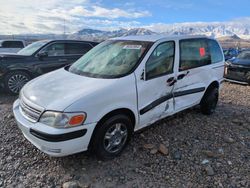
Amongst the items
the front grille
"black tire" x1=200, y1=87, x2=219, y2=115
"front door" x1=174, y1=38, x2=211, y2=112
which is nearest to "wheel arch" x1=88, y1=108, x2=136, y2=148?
the front grille

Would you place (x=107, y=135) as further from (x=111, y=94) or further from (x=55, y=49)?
(x=55, y=49)

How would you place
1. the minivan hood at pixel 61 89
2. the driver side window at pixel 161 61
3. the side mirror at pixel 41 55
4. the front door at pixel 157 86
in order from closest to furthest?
the minivan hood at pixel 61 89
the front door at pixel 157 86
the driver side window at pixel 161 61
the side mirror at pixel 41 55

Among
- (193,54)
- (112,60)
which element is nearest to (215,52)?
(193,54)

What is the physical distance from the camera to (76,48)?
320 inches

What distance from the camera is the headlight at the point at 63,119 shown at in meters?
2.83

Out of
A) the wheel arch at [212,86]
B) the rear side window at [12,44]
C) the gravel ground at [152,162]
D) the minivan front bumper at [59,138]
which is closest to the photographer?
the minivan front bumper at [59,138]

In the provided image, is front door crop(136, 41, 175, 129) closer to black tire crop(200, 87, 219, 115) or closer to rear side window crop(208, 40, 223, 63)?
black tire crop(200, 87, 219, 115)

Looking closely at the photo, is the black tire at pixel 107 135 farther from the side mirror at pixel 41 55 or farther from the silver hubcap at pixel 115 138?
the side mirror at pixel 41 55

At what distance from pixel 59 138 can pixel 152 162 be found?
1.43 m

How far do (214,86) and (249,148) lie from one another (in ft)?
5.70

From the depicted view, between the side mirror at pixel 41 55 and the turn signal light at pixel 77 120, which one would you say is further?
the side mirror at pixel 41 55

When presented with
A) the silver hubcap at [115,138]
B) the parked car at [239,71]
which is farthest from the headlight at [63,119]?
the parked car at [239,71]

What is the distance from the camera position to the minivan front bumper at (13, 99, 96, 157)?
9.24ft

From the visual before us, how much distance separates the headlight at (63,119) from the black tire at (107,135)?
0.35 metres
